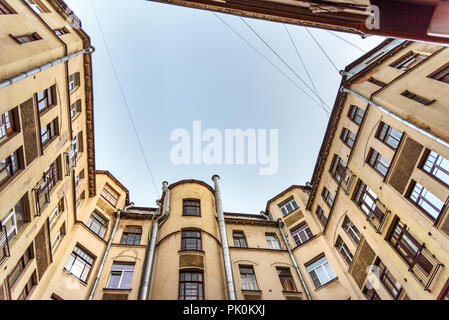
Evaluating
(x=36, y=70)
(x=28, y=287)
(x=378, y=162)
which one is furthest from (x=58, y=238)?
(x=378, y=162)

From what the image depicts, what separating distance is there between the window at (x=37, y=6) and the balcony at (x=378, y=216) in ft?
74.1

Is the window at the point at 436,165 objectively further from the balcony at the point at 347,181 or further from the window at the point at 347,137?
the window at the point at 347,137

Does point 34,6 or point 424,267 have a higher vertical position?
point 34,6

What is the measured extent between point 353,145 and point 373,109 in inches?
113

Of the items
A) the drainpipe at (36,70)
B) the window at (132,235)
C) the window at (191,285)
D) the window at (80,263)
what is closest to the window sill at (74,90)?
the drainpipe at (36,70)

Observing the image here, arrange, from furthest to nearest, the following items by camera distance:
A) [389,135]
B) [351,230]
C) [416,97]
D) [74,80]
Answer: [351,230], [74,80], [389,135], [416,97]

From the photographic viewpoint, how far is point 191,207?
21.3m

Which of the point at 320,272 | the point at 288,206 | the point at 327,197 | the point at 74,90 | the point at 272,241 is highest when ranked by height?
the point at 74,90

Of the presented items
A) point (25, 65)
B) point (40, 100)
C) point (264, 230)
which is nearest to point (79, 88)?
point (40, 100)

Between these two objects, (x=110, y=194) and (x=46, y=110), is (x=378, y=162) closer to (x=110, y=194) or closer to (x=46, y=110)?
(x=46, y=110)

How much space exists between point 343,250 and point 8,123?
21053 millimetres

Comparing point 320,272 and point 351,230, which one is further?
point 320,272

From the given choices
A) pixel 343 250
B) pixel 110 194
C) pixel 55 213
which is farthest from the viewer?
pixel 110 194

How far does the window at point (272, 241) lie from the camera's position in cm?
2238
